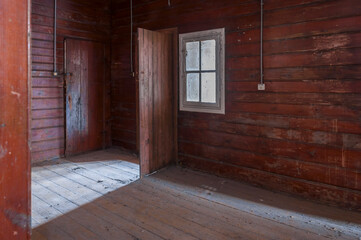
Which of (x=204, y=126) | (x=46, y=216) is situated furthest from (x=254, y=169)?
(x=46, y=216)

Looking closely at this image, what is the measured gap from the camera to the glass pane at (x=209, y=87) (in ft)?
11.9

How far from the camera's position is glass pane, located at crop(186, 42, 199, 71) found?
3.76 meters

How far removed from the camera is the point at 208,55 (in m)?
3.65

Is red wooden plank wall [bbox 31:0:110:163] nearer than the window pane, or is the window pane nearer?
the window pane

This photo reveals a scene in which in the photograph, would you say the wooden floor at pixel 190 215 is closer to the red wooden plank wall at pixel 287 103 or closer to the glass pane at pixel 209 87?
the red wooden plank wall at pixel 287 103

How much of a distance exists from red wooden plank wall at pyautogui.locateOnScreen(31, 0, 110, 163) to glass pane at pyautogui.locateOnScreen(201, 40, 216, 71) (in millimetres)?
2223

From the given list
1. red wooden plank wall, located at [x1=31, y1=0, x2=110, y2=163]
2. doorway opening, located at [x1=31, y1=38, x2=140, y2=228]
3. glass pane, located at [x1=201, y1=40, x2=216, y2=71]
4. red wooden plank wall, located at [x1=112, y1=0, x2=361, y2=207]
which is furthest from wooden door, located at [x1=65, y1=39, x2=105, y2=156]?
glass pane, located at [x1=201, y1=40, x2=216, y2=71]

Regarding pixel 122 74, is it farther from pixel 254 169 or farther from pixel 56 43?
pixel 254 169

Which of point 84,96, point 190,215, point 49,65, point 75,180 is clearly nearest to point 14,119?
point 190,215

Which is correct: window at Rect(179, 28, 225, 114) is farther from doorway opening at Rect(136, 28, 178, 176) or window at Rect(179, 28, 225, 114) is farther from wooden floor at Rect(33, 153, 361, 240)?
wooden floor at Rect(33, 153, 361, 240)

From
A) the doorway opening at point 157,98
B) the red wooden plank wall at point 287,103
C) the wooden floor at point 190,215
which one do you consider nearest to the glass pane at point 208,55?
the red wooden plank wall at point 287,103

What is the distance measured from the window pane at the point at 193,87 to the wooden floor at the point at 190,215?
3.80 feet

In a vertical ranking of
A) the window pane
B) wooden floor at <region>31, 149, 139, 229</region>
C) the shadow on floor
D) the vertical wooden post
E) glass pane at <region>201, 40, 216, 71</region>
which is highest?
glass pane at <region>201, 40, 216, 71</region>

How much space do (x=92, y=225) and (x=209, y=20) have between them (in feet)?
9.07
